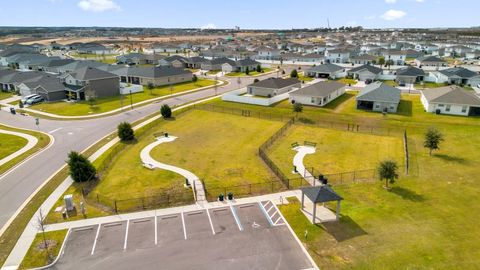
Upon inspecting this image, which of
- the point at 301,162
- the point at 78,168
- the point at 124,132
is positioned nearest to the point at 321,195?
the point at 301,162

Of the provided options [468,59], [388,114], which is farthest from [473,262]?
[468,59]

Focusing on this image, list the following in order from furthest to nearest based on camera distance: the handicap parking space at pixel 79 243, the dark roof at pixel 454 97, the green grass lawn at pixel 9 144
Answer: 1. the dark roof at pixel 454 97
2. the green grass lawn at pixel 9 144
3. the handicap parking space at pixel 79 243

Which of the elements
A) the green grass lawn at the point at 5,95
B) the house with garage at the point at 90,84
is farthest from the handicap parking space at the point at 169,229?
the green grass lawn at the point at 5,95

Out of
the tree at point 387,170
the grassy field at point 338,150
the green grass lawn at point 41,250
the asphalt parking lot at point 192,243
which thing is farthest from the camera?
the grassy field at point 338,150

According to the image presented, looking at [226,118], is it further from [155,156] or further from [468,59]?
[468,59]

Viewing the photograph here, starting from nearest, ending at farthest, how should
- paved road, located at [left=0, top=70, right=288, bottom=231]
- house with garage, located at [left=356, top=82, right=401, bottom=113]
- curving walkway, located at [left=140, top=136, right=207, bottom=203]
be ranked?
curving walkway, located at [left=140, top=136, right=207, bottom=203] → paved road, located at [left=0, top=70, right=288, bottom=231] → house with garage, located at [left=356, top=82, right=401, bottom=113]

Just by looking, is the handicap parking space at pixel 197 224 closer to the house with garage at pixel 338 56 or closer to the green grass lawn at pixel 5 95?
the green grass lawn at pixel 5 95

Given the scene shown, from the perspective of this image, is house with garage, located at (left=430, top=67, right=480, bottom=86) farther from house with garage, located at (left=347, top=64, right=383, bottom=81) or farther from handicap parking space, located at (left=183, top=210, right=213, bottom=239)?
handicap parking space, located at (left=183, top=210, right=213, bottom=239)

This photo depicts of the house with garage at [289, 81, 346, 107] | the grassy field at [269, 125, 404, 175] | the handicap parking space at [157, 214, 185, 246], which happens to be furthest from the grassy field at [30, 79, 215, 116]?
the handicap parking space at [157, 214, 185, 246]

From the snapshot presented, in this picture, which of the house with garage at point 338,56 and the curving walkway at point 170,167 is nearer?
the curving walkway at point 170,167
